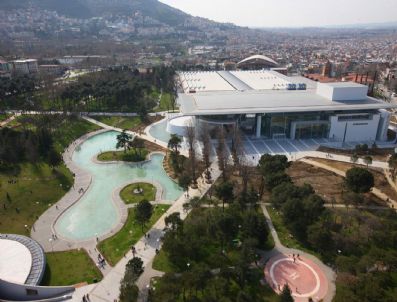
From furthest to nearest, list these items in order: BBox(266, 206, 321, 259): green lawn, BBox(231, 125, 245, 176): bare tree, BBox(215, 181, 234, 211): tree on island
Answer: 1. BBox(231, 125, 245, 176): bare tree
2. BBox(215, 181, 234, 211): tree on island
3. BBox(266, 206, 321, 259): green lawn

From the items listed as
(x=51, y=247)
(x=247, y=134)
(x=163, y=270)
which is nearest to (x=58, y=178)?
(x=51, y=247)

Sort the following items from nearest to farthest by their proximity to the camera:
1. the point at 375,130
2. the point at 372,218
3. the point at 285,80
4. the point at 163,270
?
the point at 163,270 < the point at 372,218 < the point at 375,130 < the point at 285,80

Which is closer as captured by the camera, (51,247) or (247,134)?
(51,247)

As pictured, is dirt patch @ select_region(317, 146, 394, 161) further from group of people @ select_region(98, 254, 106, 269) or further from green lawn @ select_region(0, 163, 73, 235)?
green lawn @ select_region(0, 163, 73, 235)

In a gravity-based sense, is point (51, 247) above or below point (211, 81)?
below

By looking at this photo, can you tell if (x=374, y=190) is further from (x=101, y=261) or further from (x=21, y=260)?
(x=21, y=260)

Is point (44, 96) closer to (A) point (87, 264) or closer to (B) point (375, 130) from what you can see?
(A) point (87, 264)

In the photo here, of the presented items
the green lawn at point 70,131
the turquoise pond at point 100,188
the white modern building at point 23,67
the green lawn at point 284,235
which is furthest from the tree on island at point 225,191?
the white modern building at point 23,67

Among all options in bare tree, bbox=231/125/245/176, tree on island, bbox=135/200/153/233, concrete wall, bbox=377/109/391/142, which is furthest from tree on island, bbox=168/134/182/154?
concrete wall, bbox=377/109/391/142
